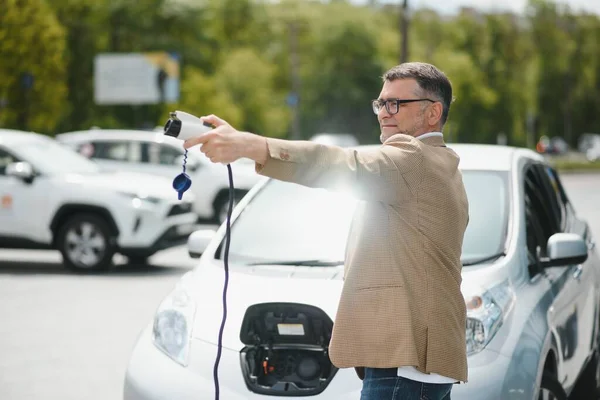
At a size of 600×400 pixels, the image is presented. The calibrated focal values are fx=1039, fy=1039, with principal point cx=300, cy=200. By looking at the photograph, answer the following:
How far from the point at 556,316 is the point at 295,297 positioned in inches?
55.9

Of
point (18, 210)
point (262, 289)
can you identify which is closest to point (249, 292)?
point (262, 289)

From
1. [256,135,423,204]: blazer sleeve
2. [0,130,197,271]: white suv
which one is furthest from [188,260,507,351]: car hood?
[0,130,197,271]: white suv

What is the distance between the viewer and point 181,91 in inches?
2584

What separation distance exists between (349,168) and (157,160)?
1611 cm

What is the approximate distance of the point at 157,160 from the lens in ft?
61.0

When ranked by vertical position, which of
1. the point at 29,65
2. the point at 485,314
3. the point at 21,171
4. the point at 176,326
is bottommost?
the point at 21,171

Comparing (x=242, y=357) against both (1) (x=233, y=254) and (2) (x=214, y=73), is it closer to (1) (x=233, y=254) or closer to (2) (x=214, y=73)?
(1) (x=233, y=254)

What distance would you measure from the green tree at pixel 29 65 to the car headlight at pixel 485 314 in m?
41.0

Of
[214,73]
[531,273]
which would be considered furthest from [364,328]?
[214,73]

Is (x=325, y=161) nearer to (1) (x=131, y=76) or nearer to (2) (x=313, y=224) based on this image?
(2) (x=313, y=224)

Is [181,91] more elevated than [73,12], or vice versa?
[73,12]

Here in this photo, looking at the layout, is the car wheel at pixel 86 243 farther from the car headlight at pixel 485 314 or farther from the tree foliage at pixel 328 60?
the tree foliage at pixel 328 60

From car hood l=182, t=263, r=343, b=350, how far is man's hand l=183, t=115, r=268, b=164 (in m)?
1.79

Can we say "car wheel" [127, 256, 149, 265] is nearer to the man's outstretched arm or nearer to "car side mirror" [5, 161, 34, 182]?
"car side mirror" [5, 161, 34, 182]
